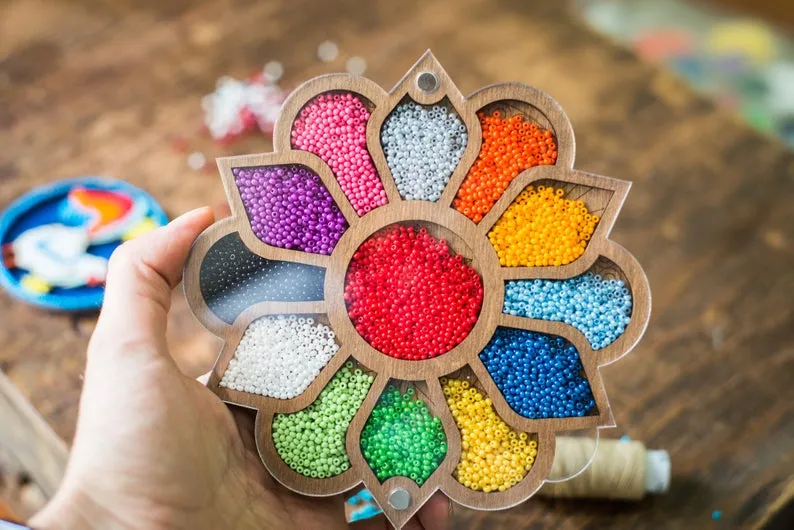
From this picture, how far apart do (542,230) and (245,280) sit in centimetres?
32

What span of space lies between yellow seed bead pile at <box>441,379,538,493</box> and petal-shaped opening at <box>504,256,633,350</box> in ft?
0.34

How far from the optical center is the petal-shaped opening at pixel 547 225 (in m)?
0.83

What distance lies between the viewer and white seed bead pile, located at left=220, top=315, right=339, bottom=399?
831 millimetres

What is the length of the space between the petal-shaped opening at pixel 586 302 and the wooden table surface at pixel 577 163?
35 cm

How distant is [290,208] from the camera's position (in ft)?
2.74

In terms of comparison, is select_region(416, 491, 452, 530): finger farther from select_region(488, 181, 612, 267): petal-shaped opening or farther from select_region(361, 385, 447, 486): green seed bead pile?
select_region(488, 181, 612, 267): petal-shaped opening

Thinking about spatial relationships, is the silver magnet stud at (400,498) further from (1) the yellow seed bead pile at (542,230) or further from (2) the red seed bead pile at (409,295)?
(1) the yellow seed bead pile at (542,230)

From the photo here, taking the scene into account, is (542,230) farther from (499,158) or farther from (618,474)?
(618,474)

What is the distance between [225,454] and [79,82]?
3.05 feet

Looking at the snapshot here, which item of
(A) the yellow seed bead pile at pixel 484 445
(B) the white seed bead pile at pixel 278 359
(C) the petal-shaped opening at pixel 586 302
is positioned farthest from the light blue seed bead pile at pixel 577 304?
(B) the white seed bead pile at pixel 278 359

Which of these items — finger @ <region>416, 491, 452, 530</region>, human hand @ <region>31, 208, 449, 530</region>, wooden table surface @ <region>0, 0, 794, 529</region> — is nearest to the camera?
human hand @ <region>31, 208, 449, 530</region>

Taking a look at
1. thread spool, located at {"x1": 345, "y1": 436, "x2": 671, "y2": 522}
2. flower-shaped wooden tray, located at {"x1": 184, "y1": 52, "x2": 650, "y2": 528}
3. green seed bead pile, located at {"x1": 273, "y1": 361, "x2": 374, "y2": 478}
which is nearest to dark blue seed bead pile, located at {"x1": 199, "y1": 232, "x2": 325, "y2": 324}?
flower-shaped wooden tray, located at {"x1": 184, "y1": 52, "x2": 650, "y2": 528}

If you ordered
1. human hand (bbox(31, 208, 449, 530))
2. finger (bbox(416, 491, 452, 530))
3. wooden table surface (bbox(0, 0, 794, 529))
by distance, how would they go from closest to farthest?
human hand (bbox(31, 208, 449, 530)), finger (bbox(416, 491, 452, 530)), wooden table surface (bbox(0, 0, 794, 529))

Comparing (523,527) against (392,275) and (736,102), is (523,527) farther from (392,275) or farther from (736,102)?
(736,102)
